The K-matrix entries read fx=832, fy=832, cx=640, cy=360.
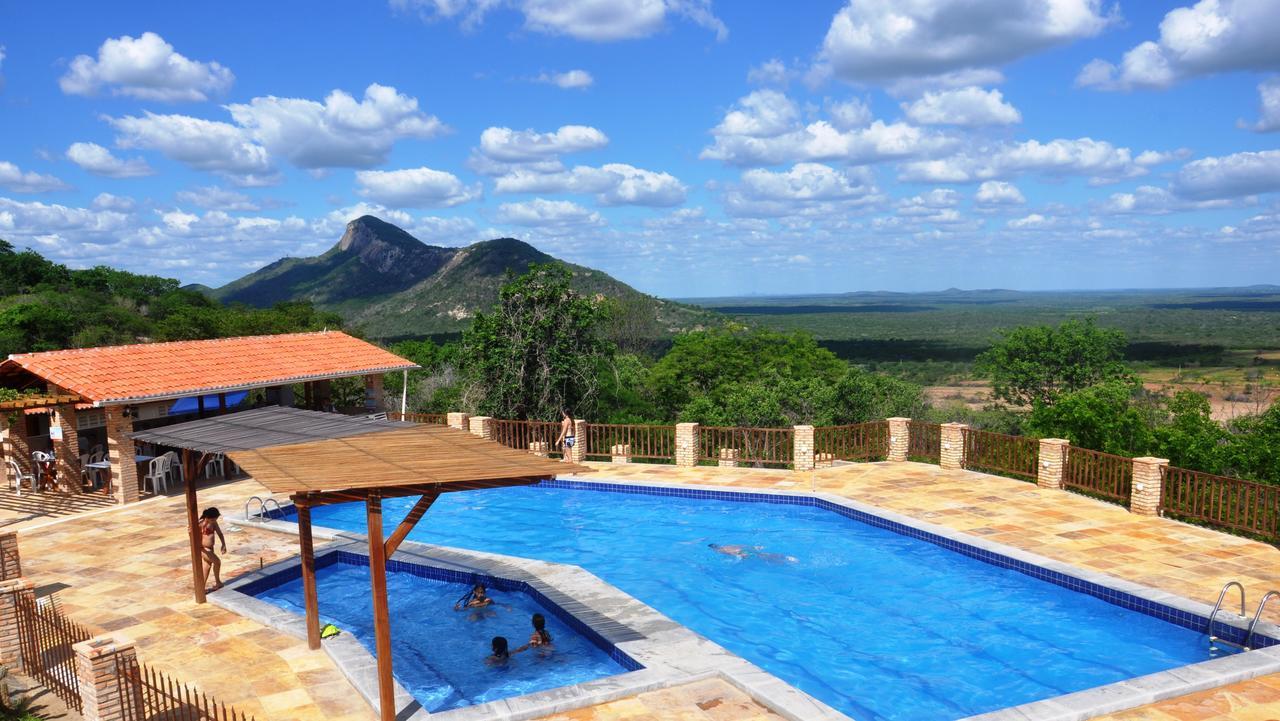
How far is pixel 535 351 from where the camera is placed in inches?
969

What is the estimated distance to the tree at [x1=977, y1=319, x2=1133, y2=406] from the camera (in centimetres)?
4028

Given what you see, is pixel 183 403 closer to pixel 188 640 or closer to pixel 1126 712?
pixel 188 640

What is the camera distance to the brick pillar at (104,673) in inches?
266

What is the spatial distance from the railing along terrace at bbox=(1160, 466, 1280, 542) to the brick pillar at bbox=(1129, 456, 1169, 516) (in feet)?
0.34

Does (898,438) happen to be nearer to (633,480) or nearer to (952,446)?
(952,446)

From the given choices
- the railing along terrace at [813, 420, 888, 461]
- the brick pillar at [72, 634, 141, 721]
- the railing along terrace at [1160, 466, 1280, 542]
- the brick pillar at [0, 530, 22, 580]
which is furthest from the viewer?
the railing along terrace at [813, 420, 888, 461]

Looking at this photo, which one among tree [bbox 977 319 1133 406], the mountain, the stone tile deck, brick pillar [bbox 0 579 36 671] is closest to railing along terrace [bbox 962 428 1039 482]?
the stone tile deck

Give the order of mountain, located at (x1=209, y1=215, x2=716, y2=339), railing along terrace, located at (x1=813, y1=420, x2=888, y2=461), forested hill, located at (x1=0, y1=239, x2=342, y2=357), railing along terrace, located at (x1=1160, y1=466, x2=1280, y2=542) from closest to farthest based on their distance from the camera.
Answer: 1. railing along terrace, located at (x1=1160, y1=466, x2=1280, y2=542)
2. railing along terrace, located at (x1=813, y1=420, x2=888, y2=461)
3. forested hill, located at (x1=0, y1=239, x2=342, y2=357)
4. mountain, located at (x1=209, y1=215, x2=716, y2=339)

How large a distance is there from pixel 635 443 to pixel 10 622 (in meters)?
13.9

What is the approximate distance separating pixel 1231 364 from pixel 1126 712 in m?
87.2

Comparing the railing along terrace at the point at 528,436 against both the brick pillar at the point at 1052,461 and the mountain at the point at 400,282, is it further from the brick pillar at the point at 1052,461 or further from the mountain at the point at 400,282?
the mountain at the point at 400,282

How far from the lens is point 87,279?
64375 millimetres

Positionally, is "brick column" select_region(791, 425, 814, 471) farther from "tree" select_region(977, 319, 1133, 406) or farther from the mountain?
the mountain

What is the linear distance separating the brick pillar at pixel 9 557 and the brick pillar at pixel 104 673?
378 centimetres
